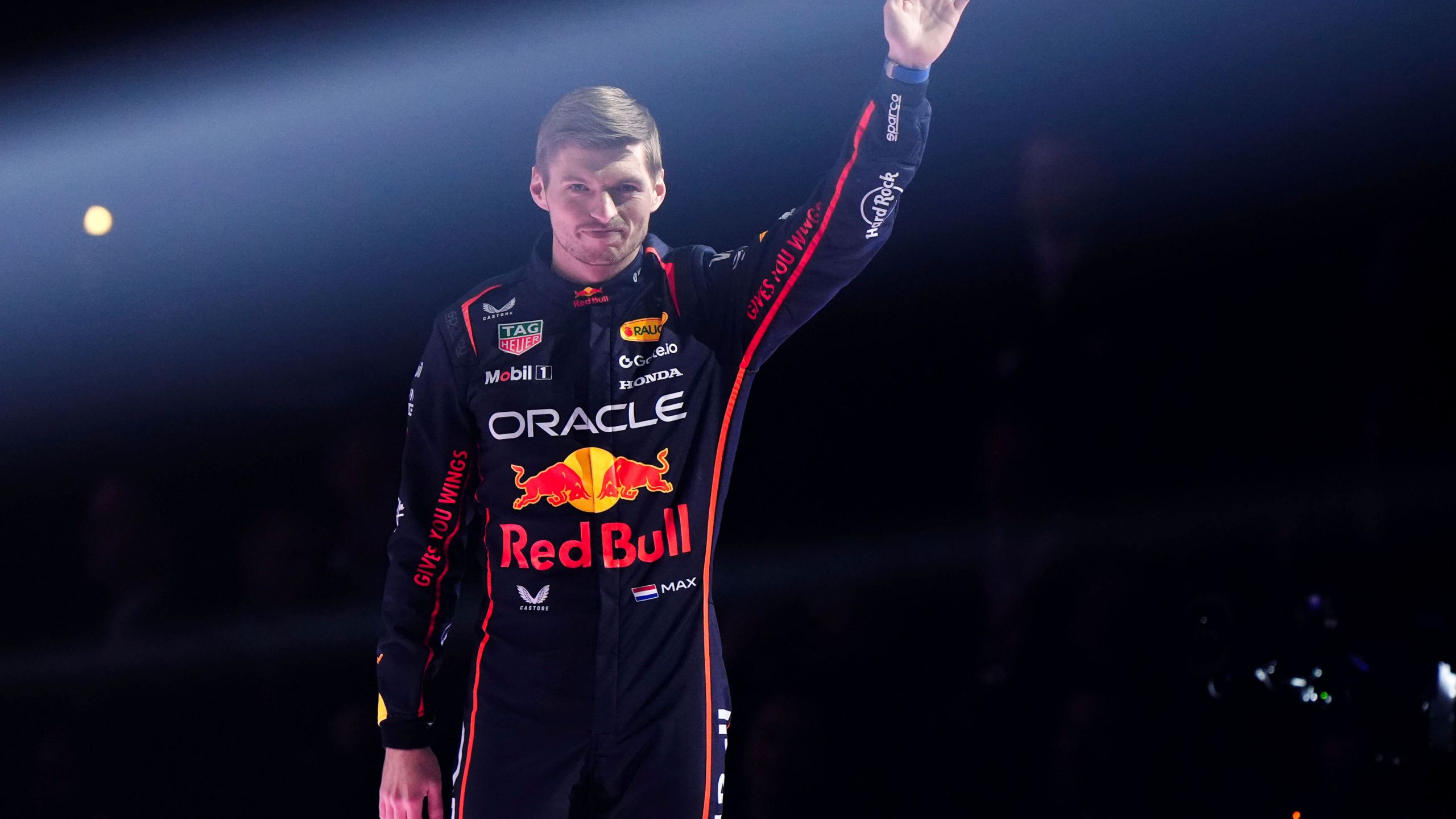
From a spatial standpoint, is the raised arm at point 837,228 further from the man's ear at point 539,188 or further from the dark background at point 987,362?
the dark background at point 987,362

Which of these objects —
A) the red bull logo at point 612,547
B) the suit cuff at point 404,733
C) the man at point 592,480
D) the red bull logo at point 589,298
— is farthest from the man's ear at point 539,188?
the suit cuff at point 404,733

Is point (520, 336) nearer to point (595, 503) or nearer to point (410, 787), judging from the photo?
point (595, 503)

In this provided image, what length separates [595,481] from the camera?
1.62 meters

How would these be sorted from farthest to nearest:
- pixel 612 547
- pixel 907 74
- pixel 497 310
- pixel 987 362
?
pixel 987 362, pixel 497 310, pixel 612 547, pixel 907 74

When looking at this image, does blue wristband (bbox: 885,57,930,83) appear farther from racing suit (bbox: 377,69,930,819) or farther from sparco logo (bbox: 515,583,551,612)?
sparco logo (bbox: 515,583,551,612)

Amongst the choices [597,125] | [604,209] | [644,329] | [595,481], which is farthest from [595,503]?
[597,125]

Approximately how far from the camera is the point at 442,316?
1.73 metres

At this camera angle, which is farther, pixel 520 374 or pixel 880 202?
pixel 520 374

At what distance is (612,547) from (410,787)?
457 millimetres

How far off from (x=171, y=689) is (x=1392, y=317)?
2.80 m

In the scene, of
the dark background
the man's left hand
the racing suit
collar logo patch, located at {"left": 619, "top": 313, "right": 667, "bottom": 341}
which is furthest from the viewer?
the dark background

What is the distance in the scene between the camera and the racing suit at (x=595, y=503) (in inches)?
60.9

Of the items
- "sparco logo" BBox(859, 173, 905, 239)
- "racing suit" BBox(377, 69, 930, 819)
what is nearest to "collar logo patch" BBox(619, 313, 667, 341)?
"racing suit" BBox(377, 69, 930, 819)

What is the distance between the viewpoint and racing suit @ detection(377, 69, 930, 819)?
1.55m
